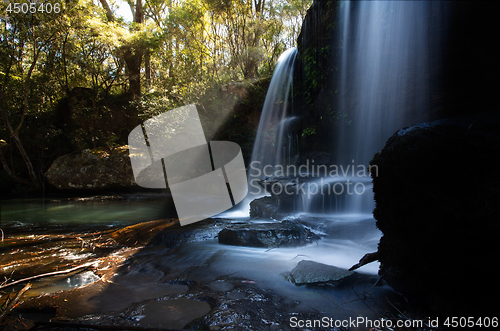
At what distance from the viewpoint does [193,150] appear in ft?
44.4

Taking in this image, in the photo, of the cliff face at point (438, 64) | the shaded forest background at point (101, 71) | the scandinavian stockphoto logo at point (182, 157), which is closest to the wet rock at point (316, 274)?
the cliff face at point (438, 64)

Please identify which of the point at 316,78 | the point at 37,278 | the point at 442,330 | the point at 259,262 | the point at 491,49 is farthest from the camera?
the point at 316,78

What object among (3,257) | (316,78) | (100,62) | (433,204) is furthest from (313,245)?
(100,62)

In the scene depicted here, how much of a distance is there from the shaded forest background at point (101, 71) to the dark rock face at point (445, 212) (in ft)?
38.1

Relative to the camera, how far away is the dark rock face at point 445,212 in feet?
6.35

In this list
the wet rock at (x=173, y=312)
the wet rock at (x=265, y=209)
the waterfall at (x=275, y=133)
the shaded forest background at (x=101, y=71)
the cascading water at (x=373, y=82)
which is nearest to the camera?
the wet rock at (x=173, y=312)

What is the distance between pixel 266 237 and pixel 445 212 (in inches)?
108

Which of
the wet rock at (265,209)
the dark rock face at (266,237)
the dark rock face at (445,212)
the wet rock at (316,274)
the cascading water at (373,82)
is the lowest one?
the wet rock at (265,209)

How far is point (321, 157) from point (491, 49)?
17.2 feet

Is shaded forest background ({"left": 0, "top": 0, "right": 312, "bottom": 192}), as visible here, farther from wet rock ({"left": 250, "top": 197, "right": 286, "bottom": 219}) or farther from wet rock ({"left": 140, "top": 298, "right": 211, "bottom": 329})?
wet rock ({"left": 140, "top": 298, "right": 211, "bottom": 329})

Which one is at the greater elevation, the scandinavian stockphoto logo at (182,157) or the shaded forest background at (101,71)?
the shaded forest background at (101,71)

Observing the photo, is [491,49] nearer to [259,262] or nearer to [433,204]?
[433,204]

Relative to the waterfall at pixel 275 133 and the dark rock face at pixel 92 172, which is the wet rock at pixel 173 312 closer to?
the waterfall at pixel 275 133

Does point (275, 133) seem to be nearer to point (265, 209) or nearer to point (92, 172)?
point (265, 209)
